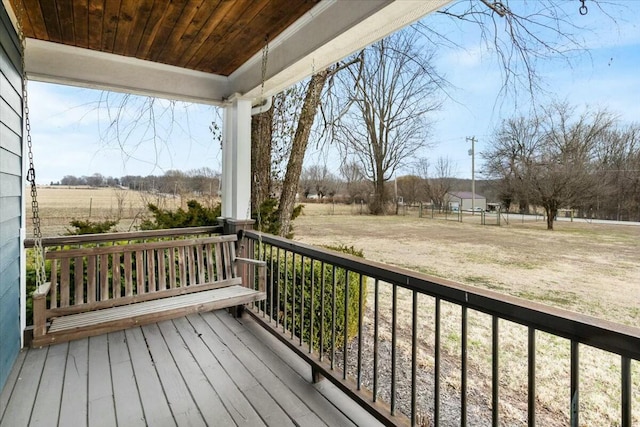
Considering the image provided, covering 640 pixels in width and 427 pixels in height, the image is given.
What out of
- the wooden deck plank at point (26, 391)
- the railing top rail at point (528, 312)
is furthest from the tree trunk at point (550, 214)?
the wooden deck plank at point (26, 391)

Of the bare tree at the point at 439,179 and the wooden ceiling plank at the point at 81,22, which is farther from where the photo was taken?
the bare tree at the point at 439,179

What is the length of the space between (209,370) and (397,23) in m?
2.43

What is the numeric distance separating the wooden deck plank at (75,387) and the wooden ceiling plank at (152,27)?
2415mm

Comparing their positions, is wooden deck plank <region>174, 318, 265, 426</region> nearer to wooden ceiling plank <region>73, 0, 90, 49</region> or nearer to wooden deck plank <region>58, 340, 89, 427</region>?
wooden deck plank <region>58, 340, 89, 427</region>

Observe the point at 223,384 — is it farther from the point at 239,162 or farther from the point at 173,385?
the point at 239,162

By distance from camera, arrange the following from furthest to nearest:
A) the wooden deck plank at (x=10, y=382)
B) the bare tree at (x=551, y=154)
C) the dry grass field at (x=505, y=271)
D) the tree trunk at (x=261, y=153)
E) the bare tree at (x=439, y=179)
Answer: the tree trunk at (x=261, y=153)
the bare tree at (x=439, y=179)
the dry grass field at (x=505, y=271)
the bare tree at (x=551, y=154)
the wooden deck plank at (x=10, y=382)

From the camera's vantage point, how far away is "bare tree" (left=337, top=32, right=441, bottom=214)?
3.89 metres

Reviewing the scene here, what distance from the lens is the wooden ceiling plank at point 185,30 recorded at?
215 centimetres

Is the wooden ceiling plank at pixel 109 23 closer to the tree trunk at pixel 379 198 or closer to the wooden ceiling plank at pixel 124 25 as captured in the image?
the wooden ceiling plank at pixel 124 25

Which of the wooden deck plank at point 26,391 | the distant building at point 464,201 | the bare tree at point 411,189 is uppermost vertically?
the bare tree at point 411,189

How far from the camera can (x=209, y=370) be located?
7.32 ft

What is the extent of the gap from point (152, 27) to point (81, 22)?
47 centimetres

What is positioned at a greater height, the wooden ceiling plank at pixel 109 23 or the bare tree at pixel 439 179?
the wooden ceiling plank at pixel 109 23

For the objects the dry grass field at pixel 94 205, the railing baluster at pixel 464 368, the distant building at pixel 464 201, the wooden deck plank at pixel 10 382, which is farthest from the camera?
the dry grass field at pixel 94 205
